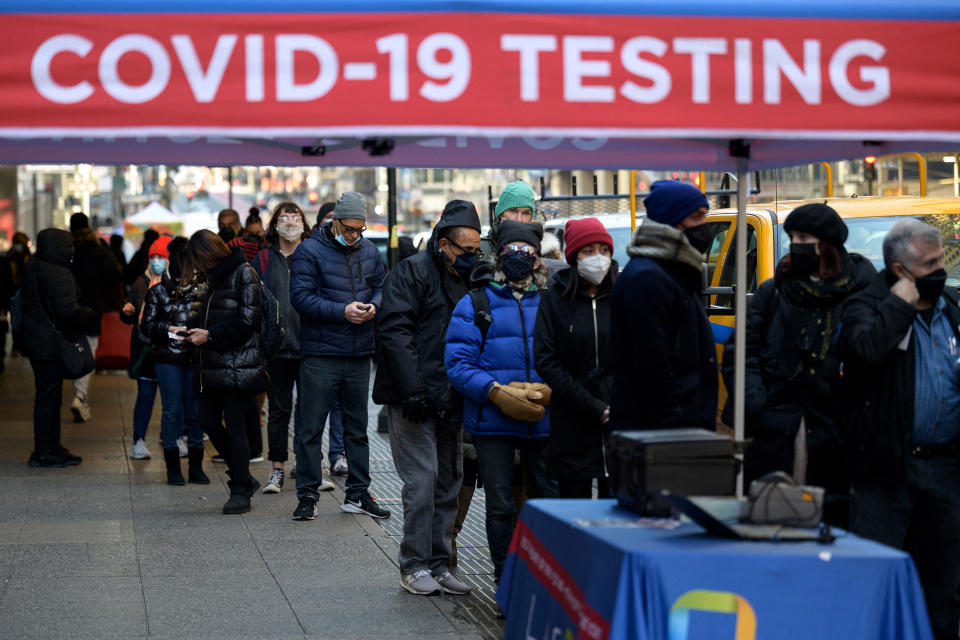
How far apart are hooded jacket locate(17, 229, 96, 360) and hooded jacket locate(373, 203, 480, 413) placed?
15.3ft

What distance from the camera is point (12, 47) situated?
391cm

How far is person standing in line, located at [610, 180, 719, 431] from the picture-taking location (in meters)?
5.19

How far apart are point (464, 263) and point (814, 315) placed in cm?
199

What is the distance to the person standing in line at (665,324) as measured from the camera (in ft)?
17.0

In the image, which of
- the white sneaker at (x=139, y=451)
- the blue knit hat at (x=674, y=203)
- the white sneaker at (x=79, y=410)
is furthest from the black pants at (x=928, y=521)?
the white sneaker at (x=79, y=410)

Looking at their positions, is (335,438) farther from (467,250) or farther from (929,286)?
(929,286)

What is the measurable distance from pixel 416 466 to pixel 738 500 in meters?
3.17

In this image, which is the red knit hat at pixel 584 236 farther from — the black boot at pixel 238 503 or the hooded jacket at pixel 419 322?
the black boot at pixel 238 503

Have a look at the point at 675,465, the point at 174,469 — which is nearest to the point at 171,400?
the point at 174,469

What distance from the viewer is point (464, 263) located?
724 cm

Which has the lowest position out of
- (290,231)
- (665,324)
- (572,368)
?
(572,368)

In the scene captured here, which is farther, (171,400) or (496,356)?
(171,400)

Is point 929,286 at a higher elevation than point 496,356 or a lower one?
higher

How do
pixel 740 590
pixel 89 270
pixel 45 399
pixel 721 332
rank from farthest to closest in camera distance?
pixel 89 270, pixel 45 399, pixel 721 332, pixel 740 590
